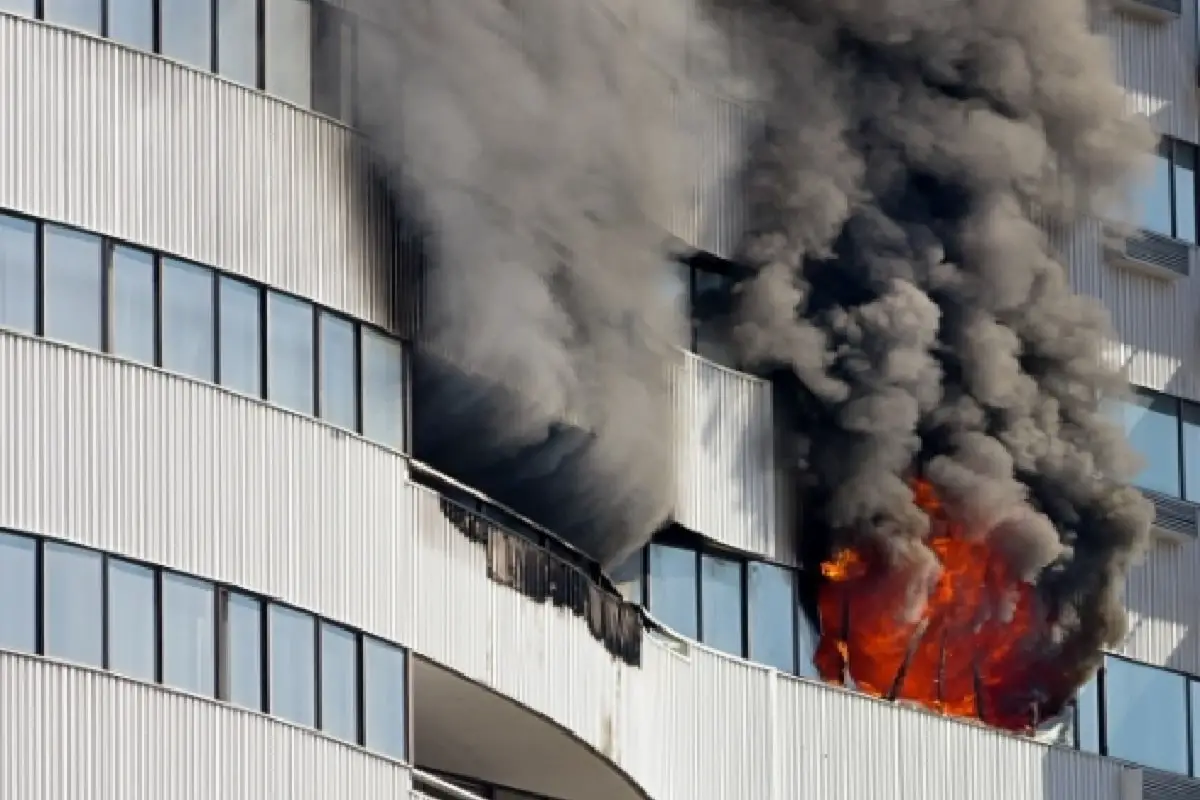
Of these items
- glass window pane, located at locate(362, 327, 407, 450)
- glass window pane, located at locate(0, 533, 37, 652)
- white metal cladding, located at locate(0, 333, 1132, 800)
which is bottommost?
glass window pane, located at locate(0, 533, 37, 652)

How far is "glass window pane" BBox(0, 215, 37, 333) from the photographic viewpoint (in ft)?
120

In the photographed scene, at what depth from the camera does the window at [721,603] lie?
47.3 metres

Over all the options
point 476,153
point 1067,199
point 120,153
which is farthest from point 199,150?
point 1067,199

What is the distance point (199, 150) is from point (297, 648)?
196 inches

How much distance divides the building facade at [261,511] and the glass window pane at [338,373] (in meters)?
0.05

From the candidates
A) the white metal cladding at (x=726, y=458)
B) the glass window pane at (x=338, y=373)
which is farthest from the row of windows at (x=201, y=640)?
the white metal cladding at (x=726, y=458)

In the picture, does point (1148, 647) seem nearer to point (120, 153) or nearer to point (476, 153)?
point (476, 153)

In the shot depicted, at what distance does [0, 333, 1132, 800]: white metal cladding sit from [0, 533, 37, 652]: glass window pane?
238 millimetres

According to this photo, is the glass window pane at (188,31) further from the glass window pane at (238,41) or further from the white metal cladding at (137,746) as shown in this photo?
the white metal cladding at (137,746)

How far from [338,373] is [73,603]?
15.8ft

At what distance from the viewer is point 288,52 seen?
40125 mm

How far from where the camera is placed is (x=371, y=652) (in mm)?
39250

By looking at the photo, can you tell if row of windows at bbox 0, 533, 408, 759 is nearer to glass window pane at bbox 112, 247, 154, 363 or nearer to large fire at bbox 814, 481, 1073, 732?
glass window pane at bbox 112, 247, 154, 363

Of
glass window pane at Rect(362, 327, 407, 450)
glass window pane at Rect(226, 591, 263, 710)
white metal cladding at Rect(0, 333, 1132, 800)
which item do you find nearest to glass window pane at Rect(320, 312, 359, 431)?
glass window pane at Rect(362, 327, 407, 450)
